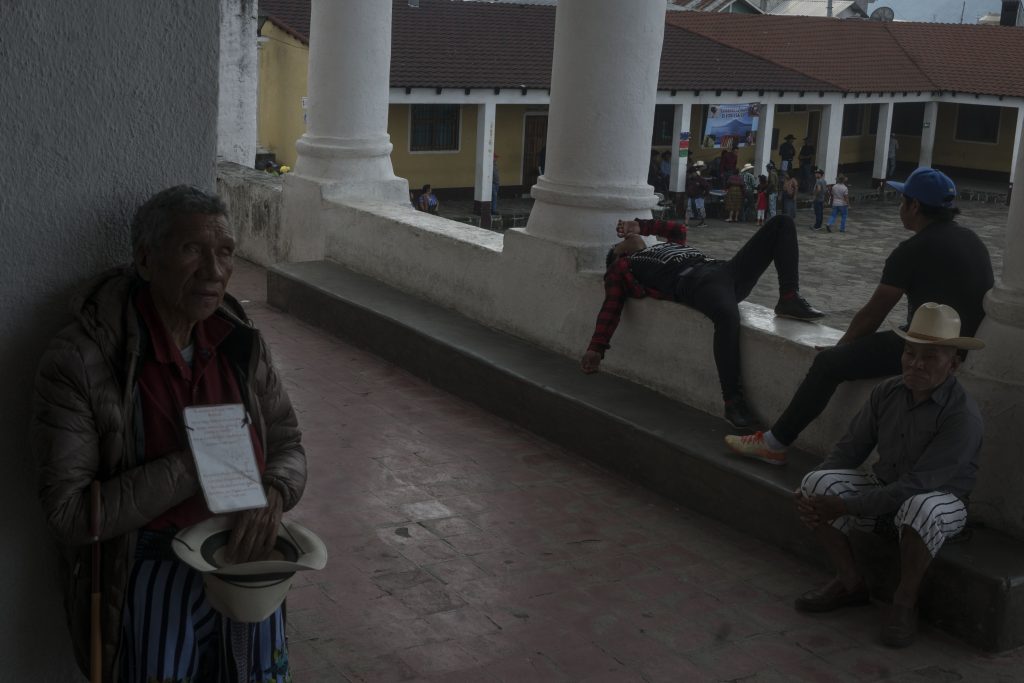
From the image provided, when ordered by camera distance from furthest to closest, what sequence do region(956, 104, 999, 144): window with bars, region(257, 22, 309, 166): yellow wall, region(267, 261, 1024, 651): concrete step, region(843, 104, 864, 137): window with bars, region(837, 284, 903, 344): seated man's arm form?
region(843, 104, 864, 137): window with bars → region(956, 104, 999, 144): window with bars → region(257, 22, 309, 166): yellow wall → region(837, 284, 903, 344): seated man's arm → region(267, 261, 1024, 651): concrete step

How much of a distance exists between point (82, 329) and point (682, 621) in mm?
2663

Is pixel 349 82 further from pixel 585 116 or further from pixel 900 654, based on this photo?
pixel 900 654

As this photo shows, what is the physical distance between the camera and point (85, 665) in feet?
9.57

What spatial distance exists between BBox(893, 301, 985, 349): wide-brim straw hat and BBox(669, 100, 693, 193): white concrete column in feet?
78.2

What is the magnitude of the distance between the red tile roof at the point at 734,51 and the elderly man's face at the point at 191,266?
71.7 ft

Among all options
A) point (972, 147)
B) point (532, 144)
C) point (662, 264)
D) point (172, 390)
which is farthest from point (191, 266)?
point (972, 147)

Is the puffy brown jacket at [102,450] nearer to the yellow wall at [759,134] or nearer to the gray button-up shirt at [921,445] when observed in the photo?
the gray button-up shirt at [921,445]

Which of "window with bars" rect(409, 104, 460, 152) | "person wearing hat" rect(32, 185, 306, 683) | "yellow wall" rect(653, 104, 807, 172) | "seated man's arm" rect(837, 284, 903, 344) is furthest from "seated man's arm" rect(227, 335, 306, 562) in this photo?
"yellow wall" rect(653, 104, 807, 172)

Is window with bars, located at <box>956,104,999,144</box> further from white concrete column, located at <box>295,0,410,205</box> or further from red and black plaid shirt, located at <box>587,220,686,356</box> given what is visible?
red and black plaid shirt, located at <box>587,220,686,356</box>

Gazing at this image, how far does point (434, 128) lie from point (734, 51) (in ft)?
28.4

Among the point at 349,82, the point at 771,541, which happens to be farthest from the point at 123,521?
the point at 349,82

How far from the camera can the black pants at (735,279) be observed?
5875mm

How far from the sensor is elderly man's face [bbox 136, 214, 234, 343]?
2.79 metres

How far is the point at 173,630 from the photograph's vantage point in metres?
2.81
